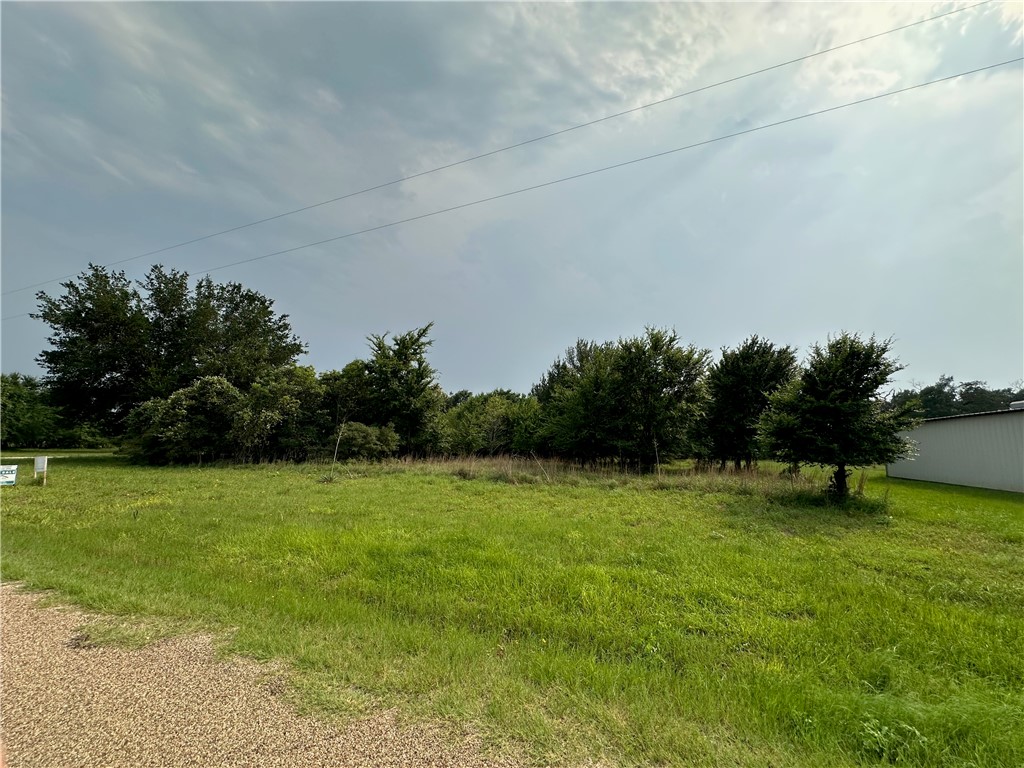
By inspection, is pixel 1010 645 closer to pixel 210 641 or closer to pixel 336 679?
pixel 336 679

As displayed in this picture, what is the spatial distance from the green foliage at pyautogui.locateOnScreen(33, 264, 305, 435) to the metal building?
31.9m

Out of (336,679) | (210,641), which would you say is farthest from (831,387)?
(210,641)

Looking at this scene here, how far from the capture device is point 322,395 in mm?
23000

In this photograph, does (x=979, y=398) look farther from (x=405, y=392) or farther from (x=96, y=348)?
(x=96, y=348)

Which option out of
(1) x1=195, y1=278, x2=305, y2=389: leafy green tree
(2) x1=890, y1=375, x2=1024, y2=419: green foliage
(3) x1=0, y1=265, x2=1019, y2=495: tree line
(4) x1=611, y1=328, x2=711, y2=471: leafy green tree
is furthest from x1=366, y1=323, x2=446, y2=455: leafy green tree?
(2) x1=890, y1=375, x2=1024, y2=419: green foliage

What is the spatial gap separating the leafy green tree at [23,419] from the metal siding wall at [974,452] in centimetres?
5717

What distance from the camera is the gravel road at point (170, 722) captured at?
87.8 inches

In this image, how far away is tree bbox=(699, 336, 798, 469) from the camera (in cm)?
1828

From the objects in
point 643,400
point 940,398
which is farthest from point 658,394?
point 940,398

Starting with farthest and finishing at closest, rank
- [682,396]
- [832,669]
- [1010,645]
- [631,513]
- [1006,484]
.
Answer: [682,396]
[1006,484]
[631,513]
[1010,645]
[832,669]

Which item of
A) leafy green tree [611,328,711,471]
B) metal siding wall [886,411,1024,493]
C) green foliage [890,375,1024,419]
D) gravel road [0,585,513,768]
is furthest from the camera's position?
green foliage [890,375,1024,419]

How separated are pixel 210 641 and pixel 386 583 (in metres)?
1.81

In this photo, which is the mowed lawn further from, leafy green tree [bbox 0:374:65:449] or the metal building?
leafy green tree [bbox 0:374:65:449]

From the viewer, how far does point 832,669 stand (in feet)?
11.0
